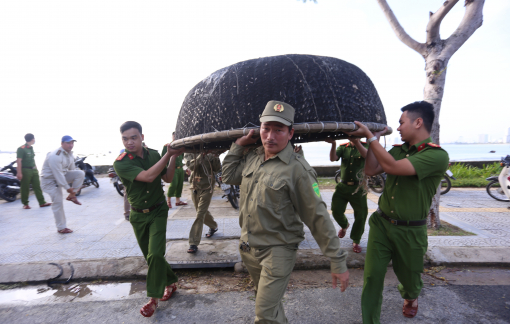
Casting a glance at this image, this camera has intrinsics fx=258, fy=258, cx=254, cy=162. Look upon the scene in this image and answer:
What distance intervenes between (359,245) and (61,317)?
3708 mm

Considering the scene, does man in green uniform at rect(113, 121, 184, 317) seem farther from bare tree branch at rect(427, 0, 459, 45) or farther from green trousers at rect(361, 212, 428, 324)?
bare tree branch at rect(427, 0, 459, 45)

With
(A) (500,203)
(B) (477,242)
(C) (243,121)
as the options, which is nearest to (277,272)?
(C) (243,121)

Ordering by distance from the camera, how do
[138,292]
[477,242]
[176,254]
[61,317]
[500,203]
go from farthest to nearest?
[500,203] → [477,242] → [176,254] → [138,292] → [61,317]

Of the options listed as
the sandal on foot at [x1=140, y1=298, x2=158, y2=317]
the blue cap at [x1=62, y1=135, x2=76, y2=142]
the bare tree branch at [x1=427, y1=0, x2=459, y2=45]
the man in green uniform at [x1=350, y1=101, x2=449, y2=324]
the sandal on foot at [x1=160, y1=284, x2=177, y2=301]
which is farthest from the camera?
the blue cap at [x1=62, y1=135, x2=76, y2=142]

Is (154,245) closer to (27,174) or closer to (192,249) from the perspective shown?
(192,249)

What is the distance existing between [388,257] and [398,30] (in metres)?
4.23

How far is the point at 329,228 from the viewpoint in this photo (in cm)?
169

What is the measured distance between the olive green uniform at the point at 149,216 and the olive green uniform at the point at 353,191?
8.15 ft

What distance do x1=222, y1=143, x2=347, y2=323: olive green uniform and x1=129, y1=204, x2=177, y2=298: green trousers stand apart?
1111 mm

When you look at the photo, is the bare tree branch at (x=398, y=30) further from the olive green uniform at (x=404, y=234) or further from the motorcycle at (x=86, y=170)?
the motorcycle at (x=86, y=170)

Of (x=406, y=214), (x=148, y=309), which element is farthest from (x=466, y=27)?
(x=148, y=309)

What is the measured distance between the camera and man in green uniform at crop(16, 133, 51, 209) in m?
6.72

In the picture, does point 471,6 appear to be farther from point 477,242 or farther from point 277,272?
point 277,272

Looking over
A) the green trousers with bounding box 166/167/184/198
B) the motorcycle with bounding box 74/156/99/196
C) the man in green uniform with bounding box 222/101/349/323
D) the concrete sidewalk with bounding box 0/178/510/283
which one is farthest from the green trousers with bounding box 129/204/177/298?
the motorcycle with bounding box 74/156/99/196
